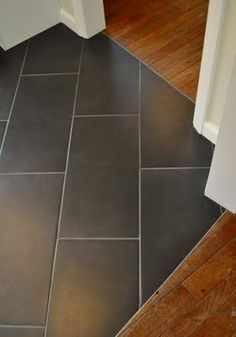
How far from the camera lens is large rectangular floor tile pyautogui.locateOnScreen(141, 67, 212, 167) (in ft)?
4.49

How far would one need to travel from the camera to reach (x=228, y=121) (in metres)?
0.90

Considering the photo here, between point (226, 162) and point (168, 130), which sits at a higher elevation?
point (226, 162)

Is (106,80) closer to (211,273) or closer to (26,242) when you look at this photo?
(26,242)

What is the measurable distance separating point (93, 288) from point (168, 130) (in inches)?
28.1

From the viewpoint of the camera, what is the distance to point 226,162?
101 cm

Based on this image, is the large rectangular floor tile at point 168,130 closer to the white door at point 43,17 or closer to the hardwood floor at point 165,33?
the hardwood floor at point 165,33

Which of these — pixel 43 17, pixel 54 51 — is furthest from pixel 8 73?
pixel 43 17

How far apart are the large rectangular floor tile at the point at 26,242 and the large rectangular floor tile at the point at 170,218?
1.11 ft

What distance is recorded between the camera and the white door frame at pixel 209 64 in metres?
0.99

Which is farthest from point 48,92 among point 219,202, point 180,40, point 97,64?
point 219,202

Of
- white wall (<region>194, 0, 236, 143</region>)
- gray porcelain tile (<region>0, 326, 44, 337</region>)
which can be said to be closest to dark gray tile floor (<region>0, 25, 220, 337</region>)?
gray porcelain tile (<region>0, 326, 44, 337</region>)

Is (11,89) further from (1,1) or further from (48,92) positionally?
(1,1)

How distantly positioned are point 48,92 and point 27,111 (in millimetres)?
144

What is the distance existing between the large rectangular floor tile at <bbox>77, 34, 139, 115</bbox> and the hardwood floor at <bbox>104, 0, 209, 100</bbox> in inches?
2.9
